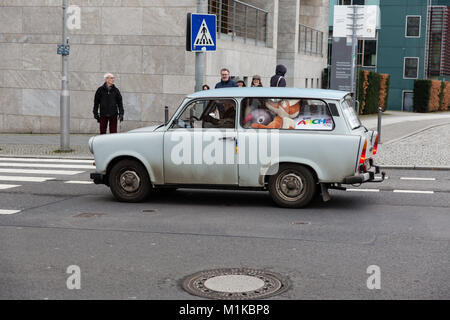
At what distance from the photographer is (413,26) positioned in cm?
5522

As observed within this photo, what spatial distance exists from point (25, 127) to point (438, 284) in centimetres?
1832

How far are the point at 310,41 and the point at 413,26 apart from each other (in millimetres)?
21670

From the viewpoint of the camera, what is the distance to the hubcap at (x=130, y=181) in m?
10.4

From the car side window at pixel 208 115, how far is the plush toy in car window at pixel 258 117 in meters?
0.19

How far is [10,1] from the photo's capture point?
22.3 metres

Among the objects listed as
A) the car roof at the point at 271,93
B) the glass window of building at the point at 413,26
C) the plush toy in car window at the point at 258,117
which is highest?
the glass window of building at the point at 413,26

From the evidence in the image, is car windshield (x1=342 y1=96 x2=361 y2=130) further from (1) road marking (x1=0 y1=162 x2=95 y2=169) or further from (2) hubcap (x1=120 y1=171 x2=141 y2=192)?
(1) road marking (x1=0 y1=162 x2=95 y2=169)

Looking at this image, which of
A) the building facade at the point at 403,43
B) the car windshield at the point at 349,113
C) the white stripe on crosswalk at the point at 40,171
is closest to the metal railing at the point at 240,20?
the white stripe on crosswalk at the point at 40,171

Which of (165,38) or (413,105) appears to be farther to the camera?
(413,105)

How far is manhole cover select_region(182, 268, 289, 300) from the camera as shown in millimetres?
5883

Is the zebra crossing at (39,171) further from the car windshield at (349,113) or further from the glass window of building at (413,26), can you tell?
the glass window of building at (413,26)

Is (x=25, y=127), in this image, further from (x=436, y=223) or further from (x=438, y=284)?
(x=438, y=284)

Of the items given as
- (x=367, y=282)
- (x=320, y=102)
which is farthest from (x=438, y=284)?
(x=320, y=102)
